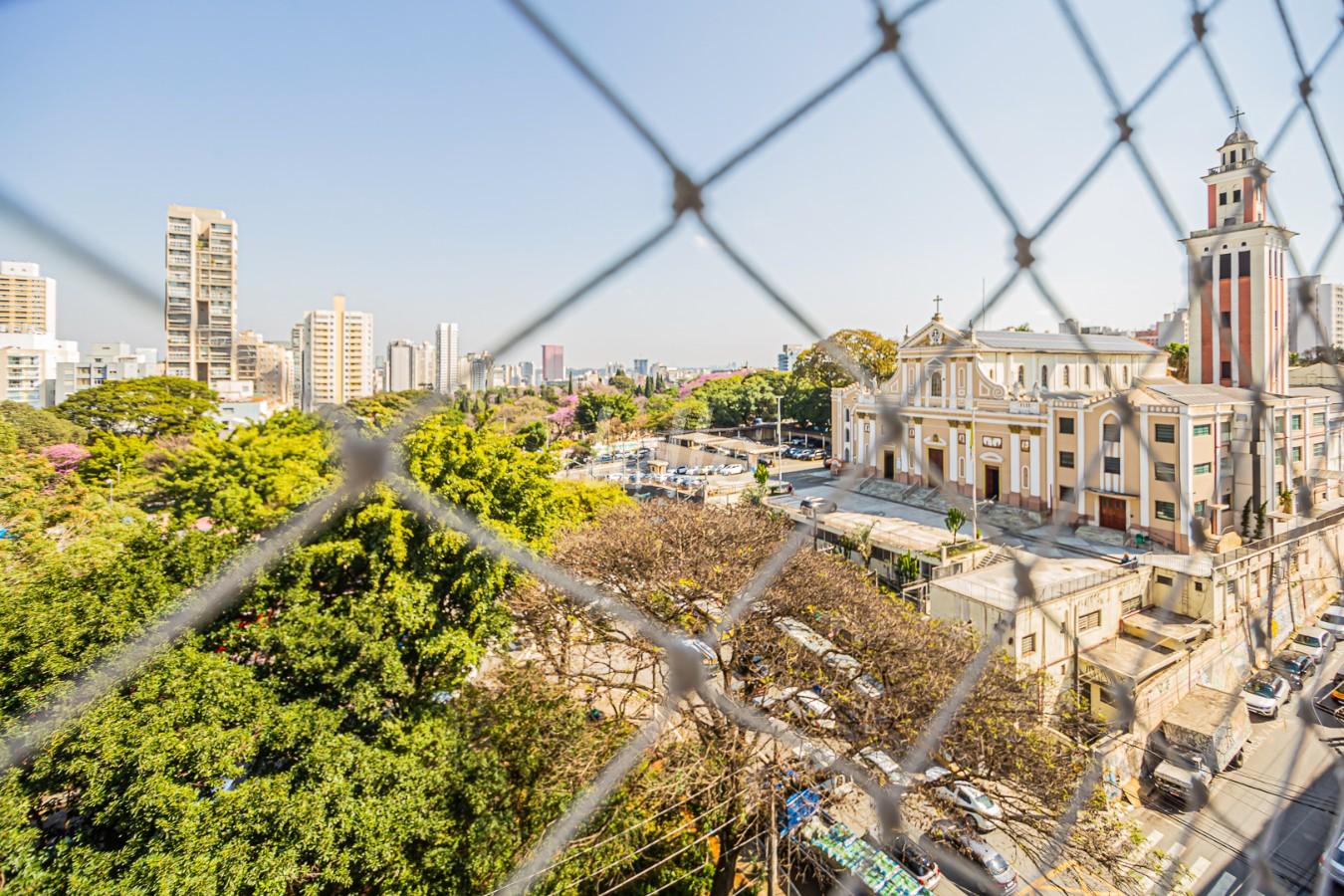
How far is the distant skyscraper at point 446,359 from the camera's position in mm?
379

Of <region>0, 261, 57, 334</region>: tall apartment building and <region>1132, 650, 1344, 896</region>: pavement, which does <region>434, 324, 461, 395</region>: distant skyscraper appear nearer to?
<region>0, 261, 57, 334</region>: tall apartment building

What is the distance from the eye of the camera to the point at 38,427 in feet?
17.4

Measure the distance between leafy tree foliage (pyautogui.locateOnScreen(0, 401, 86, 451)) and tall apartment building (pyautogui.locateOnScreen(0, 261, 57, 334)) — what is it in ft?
19.1

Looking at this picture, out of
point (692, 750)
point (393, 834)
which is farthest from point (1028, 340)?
point (393, 834)

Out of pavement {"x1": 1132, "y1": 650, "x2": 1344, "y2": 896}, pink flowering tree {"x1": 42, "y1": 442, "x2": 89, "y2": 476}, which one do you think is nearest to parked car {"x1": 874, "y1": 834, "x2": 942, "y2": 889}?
pavement {"x1": 1132, "y1": 650, "x2": 1344, "y2": 896}

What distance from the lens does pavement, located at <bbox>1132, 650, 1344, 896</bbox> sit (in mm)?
2707

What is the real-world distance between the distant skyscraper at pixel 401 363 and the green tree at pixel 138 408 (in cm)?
679

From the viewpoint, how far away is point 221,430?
16.6 feet

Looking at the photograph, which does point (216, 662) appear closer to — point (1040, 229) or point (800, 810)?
point (800, 810)

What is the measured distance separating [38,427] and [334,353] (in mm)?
6797

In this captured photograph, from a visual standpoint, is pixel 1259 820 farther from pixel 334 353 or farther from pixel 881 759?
pixel 334 353

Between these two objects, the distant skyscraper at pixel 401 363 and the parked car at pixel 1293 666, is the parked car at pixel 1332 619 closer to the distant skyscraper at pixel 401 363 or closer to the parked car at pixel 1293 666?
the parked car at pixel 1293 666

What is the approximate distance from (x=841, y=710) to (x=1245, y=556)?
376 centimetres

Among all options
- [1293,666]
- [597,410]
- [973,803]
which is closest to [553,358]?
[973,803]
